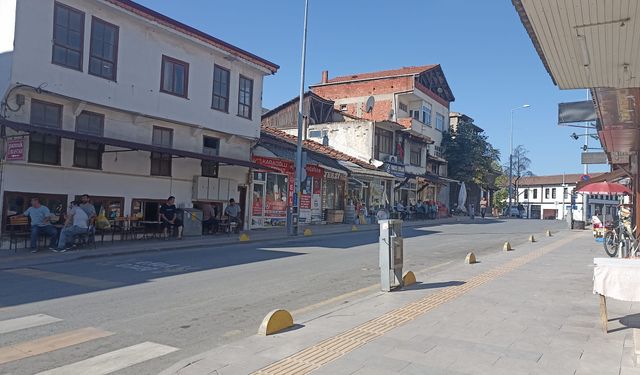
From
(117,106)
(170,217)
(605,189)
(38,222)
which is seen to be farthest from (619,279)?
(117,106)

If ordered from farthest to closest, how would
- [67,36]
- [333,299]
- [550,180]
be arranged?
[550,180] → [67,36] → [333,299]

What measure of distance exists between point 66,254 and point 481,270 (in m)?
10.4

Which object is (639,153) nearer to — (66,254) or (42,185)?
(66,254)

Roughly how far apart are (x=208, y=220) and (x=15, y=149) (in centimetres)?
769

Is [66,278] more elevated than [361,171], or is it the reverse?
[361,171]

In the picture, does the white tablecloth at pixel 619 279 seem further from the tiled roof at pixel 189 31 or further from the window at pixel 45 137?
the tiled roof at pixel 189 31

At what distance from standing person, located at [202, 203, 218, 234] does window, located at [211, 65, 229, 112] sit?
4.13 metres

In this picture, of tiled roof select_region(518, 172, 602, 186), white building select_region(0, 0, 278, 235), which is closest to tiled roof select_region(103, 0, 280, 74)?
white building select_region(0, 0, 278, 235)

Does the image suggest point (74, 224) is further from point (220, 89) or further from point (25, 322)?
point (220, 89)

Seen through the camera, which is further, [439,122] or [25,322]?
[439,122]

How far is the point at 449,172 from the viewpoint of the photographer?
161 feet

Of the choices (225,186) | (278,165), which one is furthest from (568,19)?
(278,165)

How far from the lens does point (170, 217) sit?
58.3ft

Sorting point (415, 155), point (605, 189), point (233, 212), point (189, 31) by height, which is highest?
point (189, 31)
